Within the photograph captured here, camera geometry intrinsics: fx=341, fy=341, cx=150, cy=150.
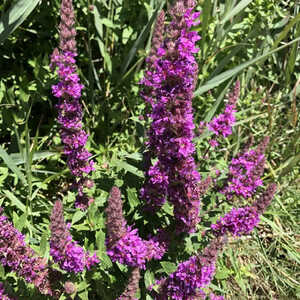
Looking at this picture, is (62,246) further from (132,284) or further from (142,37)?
(142,37)

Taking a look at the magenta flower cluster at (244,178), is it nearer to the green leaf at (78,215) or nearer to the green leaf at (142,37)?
the green leaf at (78,215)

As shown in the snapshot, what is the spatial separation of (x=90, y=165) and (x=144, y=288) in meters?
1.22

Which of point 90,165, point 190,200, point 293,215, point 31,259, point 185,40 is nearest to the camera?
point 185,40

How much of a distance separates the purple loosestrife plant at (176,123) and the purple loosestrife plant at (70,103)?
0.57 metres

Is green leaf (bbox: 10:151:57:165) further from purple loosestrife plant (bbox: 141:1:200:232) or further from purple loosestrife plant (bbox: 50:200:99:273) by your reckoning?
purple loosestrife plant (bbox: 50:200:99:273)

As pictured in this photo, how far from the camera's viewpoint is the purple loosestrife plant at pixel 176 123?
221 centimetres

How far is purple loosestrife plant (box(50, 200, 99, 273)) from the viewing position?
6.75ft

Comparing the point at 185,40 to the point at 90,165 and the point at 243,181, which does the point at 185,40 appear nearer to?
the point at 90,165

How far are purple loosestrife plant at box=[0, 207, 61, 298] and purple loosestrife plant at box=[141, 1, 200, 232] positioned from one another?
98 cm

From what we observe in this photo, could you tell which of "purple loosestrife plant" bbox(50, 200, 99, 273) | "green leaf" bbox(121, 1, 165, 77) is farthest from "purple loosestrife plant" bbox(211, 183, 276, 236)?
"green leaf" bbox(121, 1, 165, 77)

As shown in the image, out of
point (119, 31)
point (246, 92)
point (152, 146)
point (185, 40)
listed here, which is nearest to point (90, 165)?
point (152, 146)

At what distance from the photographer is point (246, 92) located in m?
5.47

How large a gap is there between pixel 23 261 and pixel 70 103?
1.23 m

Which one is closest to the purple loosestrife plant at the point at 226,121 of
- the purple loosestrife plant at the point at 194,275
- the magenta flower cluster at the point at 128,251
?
the purple loosestrife plant at the point at 194,275
